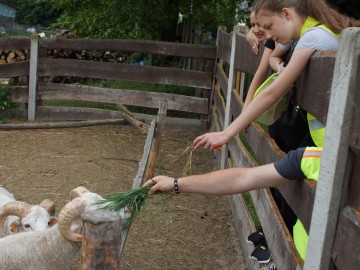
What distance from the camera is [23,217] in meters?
3.93

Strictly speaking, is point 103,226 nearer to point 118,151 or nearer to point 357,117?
point 357,117

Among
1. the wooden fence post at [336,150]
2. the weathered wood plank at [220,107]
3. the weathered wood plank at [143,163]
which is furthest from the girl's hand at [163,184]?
the weathered wood plank at [220,107]

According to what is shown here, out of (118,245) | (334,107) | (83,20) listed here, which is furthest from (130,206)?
(83,20)

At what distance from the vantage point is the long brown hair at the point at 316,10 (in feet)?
7.59

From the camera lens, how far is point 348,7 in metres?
8.67

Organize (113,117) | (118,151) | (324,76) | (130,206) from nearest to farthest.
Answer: (324,76), (130,206), (118,151), (113,117)

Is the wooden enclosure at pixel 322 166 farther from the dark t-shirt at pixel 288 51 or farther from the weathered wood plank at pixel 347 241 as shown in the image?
the dark t-shirt at pixel 288 51

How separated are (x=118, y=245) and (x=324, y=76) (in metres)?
1.10

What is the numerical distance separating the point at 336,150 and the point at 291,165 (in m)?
0.32

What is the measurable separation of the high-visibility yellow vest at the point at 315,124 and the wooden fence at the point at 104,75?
648 centimetres

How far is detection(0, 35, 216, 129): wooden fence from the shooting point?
891 centimetres

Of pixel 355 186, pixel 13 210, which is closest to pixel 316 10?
pixel 355 186

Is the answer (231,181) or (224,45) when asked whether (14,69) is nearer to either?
(224,45)

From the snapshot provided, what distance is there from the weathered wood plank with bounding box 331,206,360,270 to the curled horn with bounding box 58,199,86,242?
6.34ft
